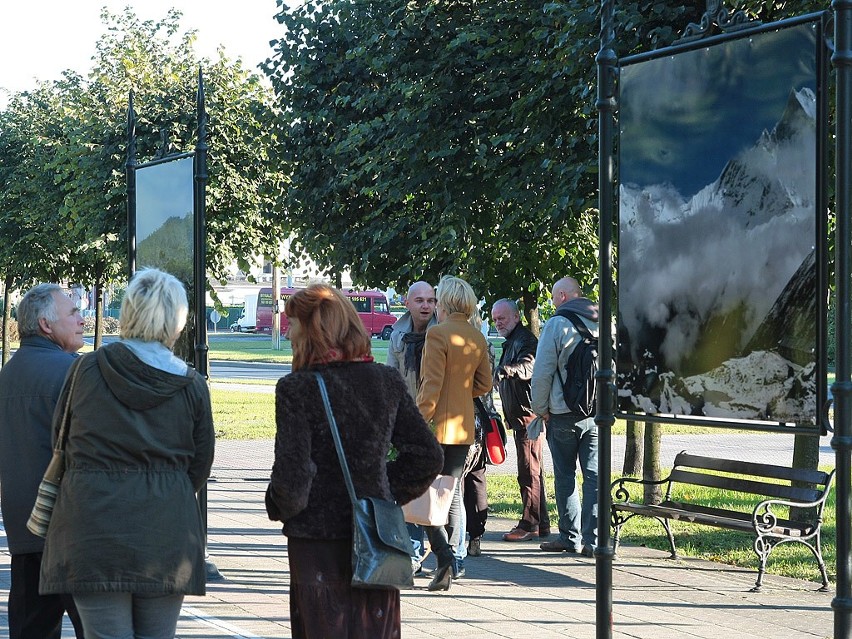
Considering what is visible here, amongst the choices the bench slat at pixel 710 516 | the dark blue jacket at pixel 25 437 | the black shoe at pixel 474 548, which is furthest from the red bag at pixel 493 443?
the dark blue jacket at pixel 25 437

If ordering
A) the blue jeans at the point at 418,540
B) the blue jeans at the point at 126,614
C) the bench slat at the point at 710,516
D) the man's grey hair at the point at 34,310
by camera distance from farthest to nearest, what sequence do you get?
the blue jeans at the point at 418,540, the bench slat at the point at 710,516, the man's grey hair at the point at 34,310, the blue jeans at the point at 126,614

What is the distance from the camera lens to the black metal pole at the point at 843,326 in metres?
4.38

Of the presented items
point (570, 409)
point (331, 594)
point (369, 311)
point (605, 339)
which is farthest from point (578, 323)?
point (369, 311)

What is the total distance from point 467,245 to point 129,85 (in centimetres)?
851

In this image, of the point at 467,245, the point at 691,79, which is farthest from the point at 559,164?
the point at 691,79

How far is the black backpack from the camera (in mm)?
9086

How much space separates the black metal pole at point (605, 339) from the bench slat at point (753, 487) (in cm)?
294

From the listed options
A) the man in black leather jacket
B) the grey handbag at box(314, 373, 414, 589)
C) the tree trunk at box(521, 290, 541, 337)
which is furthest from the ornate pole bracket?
the tree trunk at box(521, 290, 541, 337)

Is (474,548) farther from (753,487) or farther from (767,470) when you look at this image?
(767,470)

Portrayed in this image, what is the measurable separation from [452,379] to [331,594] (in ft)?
12.1

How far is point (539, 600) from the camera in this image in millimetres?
7574

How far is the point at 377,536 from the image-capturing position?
4.26m

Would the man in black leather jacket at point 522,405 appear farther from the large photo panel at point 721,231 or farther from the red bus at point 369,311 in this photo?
the red bus at point 369,311

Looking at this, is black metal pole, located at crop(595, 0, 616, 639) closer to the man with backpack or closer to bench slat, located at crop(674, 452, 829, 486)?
bench slat, located at crop(674, 452, 829, 486)
